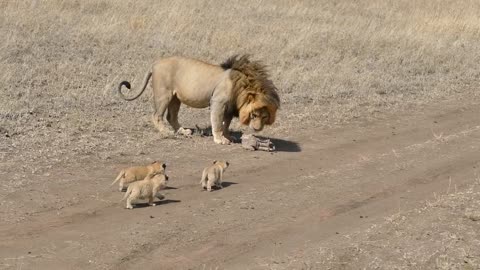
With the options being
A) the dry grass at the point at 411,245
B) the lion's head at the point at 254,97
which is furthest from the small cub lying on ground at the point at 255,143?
the dry grass at the point at 411,245

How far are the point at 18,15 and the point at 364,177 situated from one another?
10.8 m

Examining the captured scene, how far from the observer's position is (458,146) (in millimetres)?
12336

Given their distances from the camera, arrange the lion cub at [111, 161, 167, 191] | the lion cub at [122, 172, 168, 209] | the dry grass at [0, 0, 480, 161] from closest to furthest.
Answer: the lion cub at [122, 172, 168, 209]
the lion cub at [111, 161, 167, 191]
the dry grass at [0, 0, 480, 161]

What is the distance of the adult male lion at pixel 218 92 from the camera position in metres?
11.7

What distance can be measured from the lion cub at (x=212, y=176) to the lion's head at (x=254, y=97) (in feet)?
7.15

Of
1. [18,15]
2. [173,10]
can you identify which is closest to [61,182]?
[18,15]

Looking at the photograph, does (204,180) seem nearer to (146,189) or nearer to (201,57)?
(146,189)

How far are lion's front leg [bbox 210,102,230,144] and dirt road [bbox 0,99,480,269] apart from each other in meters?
0.24

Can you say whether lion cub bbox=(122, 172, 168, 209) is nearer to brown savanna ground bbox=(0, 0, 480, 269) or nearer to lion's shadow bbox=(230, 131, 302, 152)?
brown savanna ground bbox=(0, 0, 480, 269)

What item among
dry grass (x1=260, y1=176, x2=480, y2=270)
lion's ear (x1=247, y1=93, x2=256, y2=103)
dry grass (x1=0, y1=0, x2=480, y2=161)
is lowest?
dry grass (x1=0, y1=0, x2=480, y2=161)

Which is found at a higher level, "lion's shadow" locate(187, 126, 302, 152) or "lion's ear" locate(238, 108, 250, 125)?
"lion's ear" locate(238, 108, 250, 125)

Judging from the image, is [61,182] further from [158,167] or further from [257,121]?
[257,121]

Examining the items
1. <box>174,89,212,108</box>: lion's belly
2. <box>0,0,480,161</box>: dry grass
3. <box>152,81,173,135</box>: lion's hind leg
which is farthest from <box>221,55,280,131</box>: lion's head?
<box>0,0,480,161</box>: dry grass

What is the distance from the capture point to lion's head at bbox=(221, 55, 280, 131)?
11.6 metres
